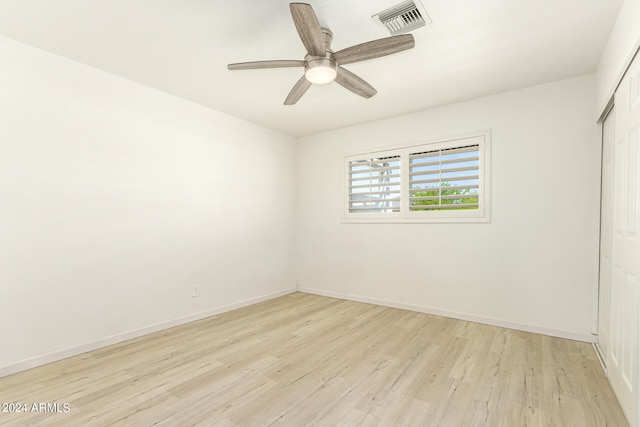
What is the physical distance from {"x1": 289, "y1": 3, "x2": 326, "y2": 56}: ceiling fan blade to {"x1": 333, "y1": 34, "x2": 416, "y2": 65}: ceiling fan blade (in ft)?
0.52

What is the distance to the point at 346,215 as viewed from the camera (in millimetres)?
4590

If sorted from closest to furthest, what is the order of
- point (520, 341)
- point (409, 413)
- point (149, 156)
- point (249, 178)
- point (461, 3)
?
point (409, 413)
point (461, 3)
point (520, 341)
point (149, 156)
point (249, 178)

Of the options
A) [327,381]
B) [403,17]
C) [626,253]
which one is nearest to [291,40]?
[403,17]

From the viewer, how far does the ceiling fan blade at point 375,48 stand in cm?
189

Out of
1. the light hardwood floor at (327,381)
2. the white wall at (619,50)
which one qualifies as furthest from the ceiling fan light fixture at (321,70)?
the light hardwood floor at (327,381)

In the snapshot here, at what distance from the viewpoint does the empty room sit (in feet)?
6.50

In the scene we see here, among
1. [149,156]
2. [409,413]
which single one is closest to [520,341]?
[409,413]

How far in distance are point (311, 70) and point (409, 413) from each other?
2263 mm

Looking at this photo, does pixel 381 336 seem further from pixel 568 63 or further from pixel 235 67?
pixel 568 63

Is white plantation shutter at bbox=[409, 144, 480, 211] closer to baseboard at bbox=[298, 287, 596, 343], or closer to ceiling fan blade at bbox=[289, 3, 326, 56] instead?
baseboard at bbox=[298, 287, 596, 343]

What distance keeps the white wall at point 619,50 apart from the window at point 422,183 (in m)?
1.05

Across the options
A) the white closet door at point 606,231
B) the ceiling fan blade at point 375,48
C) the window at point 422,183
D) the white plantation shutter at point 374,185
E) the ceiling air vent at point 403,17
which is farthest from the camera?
the white plantation shutter at point 374,185

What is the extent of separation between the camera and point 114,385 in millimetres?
2150

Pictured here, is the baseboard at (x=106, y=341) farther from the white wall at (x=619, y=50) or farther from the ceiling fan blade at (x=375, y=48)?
the white wall at (x=619, y=50)
